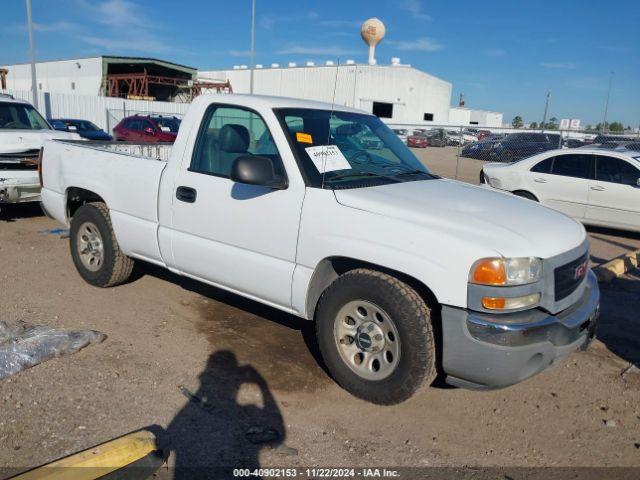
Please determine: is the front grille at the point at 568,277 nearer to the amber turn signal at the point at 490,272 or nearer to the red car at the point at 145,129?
the amber turn signal at the point at 490,272

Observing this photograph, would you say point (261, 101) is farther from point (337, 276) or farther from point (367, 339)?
point (367, 339)

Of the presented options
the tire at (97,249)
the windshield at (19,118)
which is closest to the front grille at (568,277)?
the tire at (97,249)

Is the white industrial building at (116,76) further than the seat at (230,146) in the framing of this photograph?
Yes

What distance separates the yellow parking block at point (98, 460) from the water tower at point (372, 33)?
53552 millimetres

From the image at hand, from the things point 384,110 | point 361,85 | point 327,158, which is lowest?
point 327,158

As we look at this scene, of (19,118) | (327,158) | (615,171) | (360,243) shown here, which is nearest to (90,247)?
(327,158)

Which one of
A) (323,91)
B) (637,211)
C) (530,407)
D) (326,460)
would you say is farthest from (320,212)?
(323,91)

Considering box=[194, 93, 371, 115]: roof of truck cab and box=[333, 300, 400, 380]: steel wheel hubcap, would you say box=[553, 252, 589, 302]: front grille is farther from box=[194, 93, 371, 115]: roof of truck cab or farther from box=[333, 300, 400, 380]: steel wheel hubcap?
box=[194, 93, 371, 115]: roof of truck cab

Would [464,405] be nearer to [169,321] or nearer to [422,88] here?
[169,321]

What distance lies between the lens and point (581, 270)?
365cm

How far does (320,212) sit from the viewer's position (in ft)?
11.9

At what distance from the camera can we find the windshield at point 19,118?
9.09 meters

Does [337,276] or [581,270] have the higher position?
[581,270]

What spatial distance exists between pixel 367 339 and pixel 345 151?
1.46m
